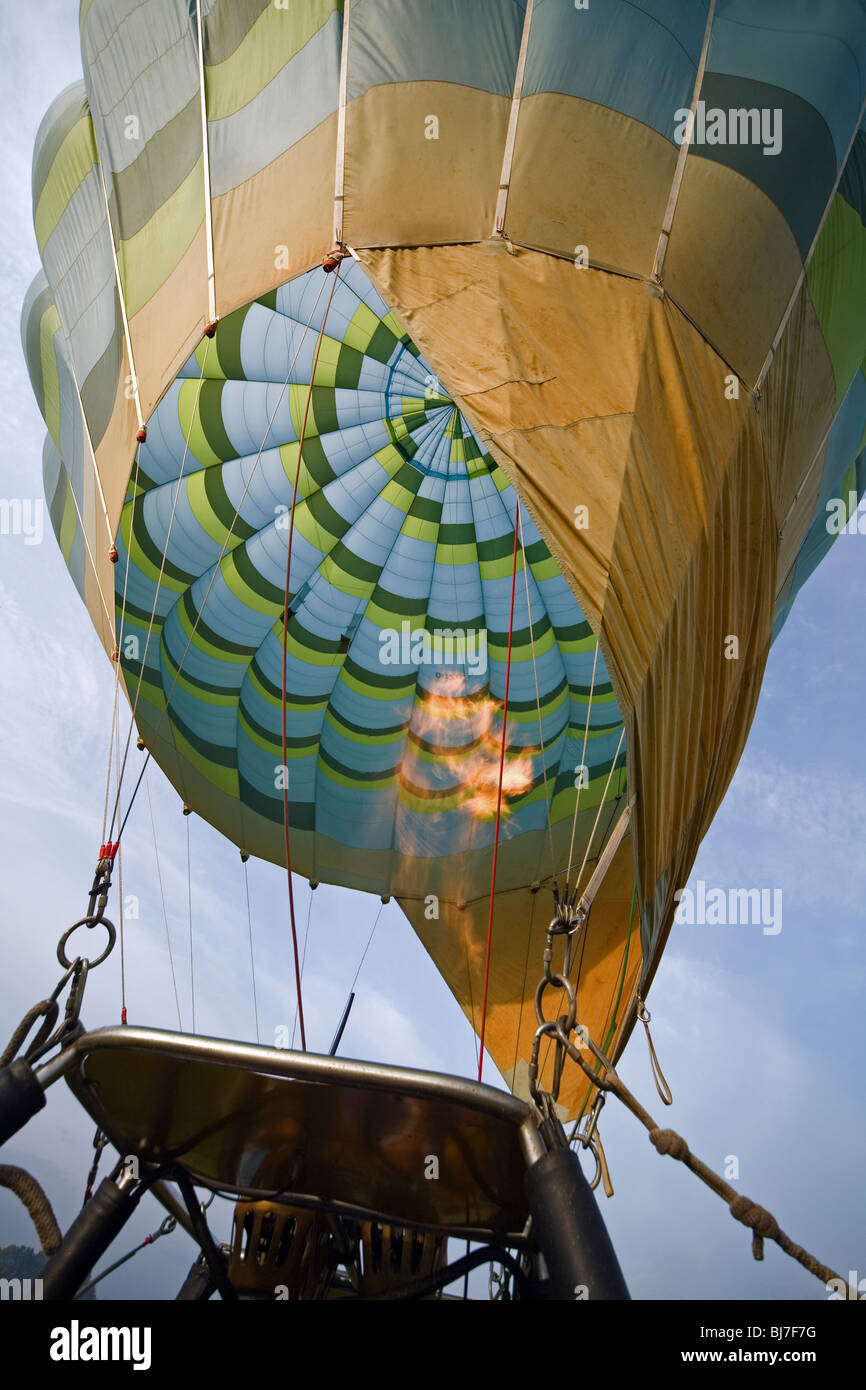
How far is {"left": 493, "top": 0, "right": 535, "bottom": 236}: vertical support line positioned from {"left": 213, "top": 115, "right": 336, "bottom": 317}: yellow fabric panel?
0.65 m

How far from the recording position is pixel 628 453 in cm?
329

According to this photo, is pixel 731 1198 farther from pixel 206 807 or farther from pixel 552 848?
pixel 206 807

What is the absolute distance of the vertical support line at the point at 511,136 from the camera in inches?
138

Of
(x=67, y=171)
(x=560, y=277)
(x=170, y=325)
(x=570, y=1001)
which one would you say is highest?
(x=67, y=171)

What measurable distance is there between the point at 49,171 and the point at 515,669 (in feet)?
14.2

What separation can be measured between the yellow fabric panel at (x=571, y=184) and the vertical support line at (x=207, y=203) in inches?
48.8

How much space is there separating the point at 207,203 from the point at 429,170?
1.05 metres

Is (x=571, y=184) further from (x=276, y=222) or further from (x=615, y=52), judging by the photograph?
(x=276, y=222)

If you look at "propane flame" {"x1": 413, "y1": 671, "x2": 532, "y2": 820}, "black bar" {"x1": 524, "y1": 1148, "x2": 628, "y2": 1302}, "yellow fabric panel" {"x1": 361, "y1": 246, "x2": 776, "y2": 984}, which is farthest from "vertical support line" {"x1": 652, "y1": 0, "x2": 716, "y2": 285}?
"propane flame" {"x1": 413, "y1": 671, "x2": 532, "y2": 820}

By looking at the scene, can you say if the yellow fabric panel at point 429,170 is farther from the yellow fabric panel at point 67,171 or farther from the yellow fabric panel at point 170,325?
the yellow fabric panel at point 67,171

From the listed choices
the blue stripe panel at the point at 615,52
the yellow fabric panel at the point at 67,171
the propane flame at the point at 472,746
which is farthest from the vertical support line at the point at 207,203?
the propane flame at the point at 472,746

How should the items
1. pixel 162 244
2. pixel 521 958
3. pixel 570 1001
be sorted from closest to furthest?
pixel 570 1001, pixel 162 244, pixel 521 958

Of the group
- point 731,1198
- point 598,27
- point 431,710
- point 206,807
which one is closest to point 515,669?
point 431,710

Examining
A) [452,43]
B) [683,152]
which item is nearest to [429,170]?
[452,43]
